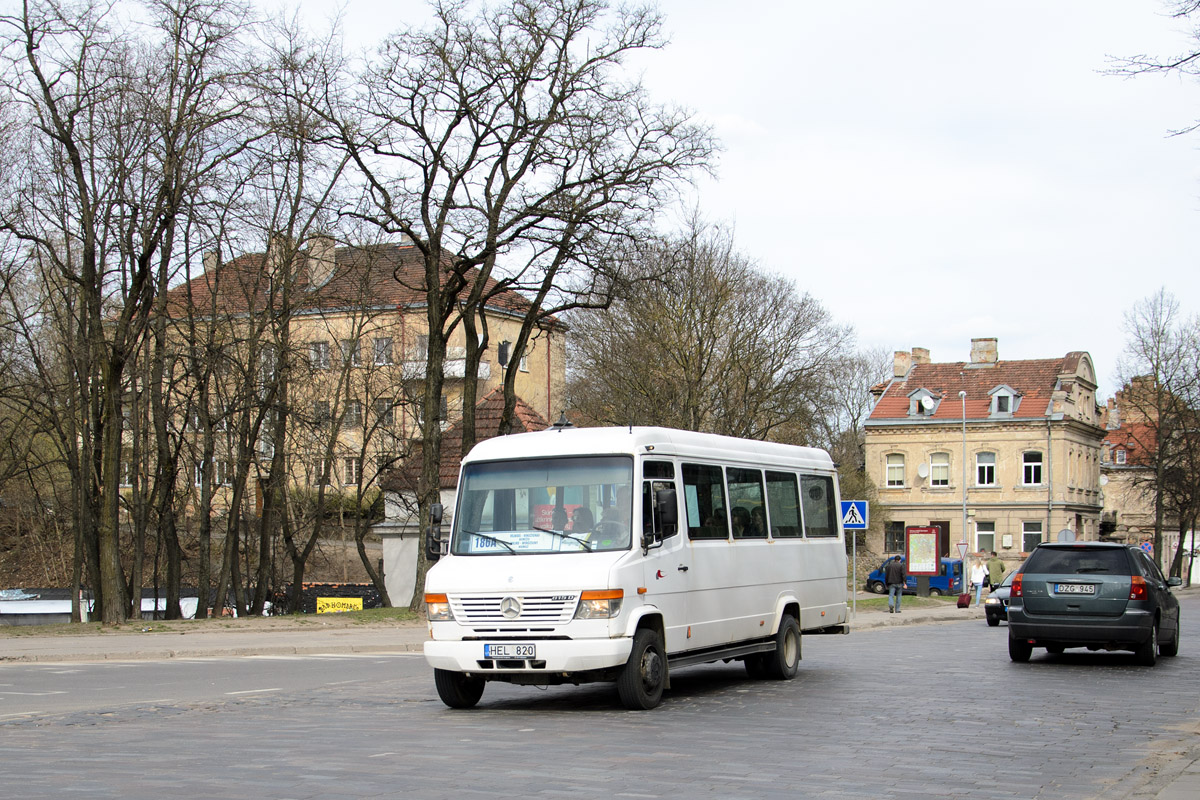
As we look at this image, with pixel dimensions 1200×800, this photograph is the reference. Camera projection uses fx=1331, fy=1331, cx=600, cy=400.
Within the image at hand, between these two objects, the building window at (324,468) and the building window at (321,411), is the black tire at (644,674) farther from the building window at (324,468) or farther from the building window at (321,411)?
the building window at (324,468)

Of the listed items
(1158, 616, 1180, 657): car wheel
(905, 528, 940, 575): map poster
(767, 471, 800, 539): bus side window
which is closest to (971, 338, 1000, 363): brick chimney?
(905, 528, 940, 575): map poster

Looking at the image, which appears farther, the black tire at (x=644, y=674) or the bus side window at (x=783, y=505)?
the bus side window at (x=783, y=505)

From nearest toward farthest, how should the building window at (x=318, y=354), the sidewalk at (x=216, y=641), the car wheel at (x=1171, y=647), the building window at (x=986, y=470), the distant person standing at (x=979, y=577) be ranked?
the car wheel at (x=1171, y=647) < the sidewalk at (x=216, y=641) < the building window at (x=318, y=354) < the distant person standing at (x=979, y=577) < the building window at (x=986, y=470)

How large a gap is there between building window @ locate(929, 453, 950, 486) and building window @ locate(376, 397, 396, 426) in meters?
43.1

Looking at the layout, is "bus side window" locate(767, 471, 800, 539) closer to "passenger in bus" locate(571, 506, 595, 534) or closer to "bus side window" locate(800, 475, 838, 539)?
"bus side window" locate(800, 475, 838, 539)

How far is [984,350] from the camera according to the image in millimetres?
85125

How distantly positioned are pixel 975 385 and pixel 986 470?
5.61 m

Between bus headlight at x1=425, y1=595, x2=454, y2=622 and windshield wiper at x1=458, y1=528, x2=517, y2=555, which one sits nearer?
bus headlight at x1=425, y1=595, x2=454, y2=622

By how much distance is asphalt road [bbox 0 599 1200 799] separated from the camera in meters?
8.52

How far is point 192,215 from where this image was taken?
29.5 meters

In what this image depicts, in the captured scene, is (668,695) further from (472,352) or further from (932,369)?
(932,369)

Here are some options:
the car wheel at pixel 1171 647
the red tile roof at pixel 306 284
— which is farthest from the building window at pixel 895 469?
the car wheel at pixel 1171 647

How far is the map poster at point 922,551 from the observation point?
1857 inches

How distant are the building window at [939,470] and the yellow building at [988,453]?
61mm
